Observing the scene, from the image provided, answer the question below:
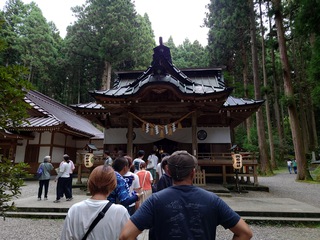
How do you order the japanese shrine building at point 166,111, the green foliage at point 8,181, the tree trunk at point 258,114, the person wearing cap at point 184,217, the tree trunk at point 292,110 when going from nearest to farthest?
the person wearing cap at point 184,217, the green foliage at point 8,181, the japanese shrine building at point 166,111, the tree trunk at point 292,110, the tree trunk at point 258,114

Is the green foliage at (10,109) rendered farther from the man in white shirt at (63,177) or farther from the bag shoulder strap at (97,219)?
the man in white shirt at (63,177)

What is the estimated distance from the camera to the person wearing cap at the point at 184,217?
1486 mm

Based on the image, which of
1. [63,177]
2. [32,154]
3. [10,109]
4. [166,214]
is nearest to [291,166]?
[63,177]

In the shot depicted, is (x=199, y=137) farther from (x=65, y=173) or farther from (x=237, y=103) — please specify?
(x=65, y=173)

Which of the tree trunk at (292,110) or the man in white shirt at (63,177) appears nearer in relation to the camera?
the man in white shirt at (63,177)

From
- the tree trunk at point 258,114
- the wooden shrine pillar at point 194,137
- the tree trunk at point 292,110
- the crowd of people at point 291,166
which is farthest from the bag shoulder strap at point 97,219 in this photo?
the crowd of people at point 291,166

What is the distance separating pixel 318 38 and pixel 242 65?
9817 mm

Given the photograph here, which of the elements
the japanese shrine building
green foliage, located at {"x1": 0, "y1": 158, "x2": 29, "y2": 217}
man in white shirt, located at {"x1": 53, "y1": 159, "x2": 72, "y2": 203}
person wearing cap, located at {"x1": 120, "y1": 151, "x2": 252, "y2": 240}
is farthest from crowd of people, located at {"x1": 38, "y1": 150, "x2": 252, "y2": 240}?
the japanese shrine building

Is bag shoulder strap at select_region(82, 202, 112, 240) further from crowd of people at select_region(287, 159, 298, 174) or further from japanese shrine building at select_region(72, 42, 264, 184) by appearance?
crowd of people at select_region(287, 159, 298, 174)

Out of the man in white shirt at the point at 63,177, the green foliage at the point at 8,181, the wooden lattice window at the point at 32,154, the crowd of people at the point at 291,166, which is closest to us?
the green foliage at the point at 8,181

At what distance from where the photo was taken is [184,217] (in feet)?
4.91

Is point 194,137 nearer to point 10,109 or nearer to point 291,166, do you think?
point 10,109

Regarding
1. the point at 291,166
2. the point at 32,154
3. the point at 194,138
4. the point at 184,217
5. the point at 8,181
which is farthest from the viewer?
the point at 291,166

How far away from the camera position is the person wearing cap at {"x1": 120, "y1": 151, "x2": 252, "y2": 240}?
1486mm
